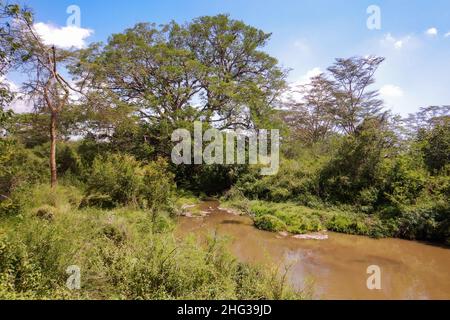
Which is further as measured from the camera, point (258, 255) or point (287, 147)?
point (287, 147)

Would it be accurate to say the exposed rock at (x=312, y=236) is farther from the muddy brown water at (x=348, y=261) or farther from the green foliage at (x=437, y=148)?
the green foliage at (x=437, y=148)

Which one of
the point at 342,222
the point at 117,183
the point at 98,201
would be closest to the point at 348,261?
the point at 342,222

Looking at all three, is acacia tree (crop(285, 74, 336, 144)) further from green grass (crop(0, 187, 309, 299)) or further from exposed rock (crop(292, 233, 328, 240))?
green grass (crop(0, 187, 309, 299))

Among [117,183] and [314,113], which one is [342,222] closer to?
[117,183]

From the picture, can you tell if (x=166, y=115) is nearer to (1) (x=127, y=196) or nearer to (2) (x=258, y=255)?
(1) (x=127, y=196)

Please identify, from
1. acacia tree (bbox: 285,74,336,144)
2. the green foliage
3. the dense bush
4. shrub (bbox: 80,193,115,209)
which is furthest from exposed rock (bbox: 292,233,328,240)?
acacia tree (bbox: 285,74,336,144)

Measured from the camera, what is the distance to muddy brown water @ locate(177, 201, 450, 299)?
6.15m

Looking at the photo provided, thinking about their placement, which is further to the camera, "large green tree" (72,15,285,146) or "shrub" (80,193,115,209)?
"large green tree" (72,15,285,146)

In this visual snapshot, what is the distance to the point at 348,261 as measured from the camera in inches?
306

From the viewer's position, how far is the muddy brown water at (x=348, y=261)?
6.15m

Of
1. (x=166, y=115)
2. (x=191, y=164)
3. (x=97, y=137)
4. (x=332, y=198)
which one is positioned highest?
(x=166, y=115)

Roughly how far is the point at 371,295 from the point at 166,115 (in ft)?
47.1
